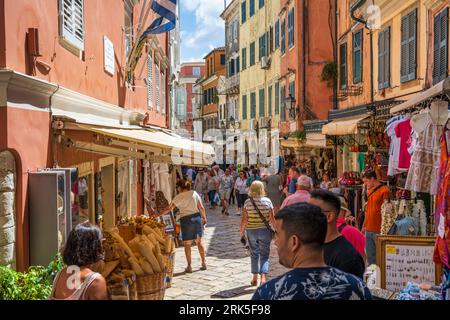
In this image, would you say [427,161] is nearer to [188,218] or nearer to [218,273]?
[218,273]

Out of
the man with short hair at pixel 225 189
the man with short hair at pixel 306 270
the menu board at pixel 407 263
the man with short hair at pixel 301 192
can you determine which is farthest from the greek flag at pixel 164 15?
the man with short hair at pixel 306 270

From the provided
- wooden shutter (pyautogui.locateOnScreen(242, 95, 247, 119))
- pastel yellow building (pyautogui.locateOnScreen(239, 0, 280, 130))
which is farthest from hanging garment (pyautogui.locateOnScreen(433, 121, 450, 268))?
wooden shutter (pyautogui.locateOnScreen(242, 95, 247, 119))

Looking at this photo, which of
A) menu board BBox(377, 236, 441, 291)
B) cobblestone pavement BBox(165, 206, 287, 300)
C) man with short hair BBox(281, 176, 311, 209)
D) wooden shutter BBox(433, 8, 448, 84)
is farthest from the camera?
wooden shutter BBox(433, 8, 448, 84)

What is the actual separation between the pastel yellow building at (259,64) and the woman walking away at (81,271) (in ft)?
84.6

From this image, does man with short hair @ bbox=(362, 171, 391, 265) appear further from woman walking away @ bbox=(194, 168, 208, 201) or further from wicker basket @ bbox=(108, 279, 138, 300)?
woman walking away @ bbox=(194, 168, 208, 201)

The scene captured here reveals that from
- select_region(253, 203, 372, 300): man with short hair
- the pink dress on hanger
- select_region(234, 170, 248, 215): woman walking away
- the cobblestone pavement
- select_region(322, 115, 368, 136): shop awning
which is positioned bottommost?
the cobblestone pavement

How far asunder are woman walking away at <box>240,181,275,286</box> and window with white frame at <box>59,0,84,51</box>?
11.5 feet

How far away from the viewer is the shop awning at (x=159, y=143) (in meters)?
7.16

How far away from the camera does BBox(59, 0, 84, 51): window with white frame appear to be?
7461mm

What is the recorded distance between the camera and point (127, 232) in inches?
281

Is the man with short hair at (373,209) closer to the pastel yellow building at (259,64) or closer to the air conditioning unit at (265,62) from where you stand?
the pastel yellow building at (259,64)

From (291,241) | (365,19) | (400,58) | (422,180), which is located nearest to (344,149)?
(365,19)

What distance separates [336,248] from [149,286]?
2253 millimetres
